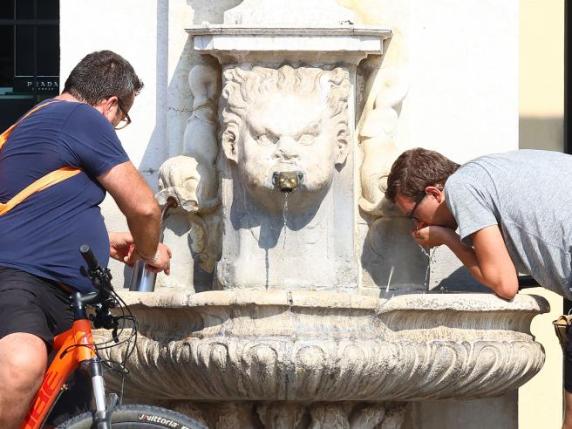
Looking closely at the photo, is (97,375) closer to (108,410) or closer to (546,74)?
(108,410)

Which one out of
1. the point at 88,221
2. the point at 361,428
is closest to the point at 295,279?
the point at 361,428

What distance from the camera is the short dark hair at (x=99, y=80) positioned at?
6094 mm

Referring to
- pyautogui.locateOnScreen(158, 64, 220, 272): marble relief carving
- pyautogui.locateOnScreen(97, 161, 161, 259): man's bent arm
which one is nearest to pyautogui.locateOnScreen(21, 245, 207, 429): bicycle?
pyautogui.locateOnScreen(97, 161, 161, 259): man's bent arm

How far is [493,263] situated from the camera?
662cm

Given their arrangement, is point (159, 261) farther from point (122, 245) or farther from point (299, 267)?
point (299, 267)

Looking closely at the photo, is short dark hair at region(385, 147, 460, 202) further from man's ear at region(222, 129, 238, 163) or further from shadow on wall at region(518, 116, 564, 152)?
shadow on wall at region(518, 116, 564, 152)

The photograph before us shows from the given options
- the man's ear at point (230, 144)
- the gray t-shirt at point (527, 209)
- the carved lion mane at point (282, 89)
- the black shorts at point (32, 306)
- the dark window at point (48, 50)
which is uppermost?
the dark window at point (48, 50)

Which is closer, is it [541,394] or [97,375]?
[97,375]

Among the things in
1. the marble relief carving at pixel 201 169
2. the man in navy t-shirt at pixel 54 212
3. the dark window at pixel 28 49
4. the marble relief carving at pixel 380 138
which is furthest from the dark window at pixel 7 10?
the man in navy t-shirt at pixel 54 212

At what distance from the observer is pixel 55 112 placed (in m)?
5.87

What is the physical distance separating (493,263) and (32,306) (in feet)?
5.13

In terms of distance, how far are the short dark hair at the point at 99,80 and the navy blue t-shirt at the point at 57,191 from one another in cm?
22

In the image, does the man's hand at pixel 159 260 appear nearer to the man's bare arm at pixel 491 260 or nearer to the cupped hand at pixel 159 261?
the cupped hand at pixel 159 261

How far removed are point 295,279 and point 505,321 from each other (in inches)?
31.6
